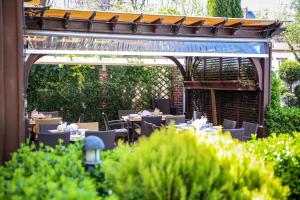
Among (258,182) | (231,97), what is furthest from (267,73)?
(258,182)

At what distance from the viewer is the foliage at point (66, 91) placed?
1199 centimetres

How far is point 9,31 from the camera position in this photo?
3.84 meters

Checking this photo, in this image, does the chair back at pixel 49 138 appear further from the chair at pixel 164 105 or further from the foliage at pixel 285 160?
the chair at pixel 164 105

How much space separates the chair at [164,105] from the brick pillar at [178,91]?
0.31m

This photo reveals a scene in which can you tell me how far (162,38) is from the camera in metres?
8.25

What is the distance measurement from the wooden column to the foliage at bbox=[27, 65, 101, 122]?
8.30m

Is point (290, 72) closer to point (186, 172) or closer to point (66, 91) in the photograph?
point (66, 91)

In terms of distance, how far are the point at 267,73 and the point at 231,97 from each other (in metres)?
1.61

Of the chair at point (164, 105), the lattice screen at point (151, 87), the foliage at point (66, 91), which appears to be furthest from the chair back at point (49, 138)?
the lattice screen at point (151, 87)

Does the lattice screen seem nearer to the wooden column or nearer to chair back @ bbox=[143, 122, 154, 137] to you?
chair back @ bbox=[143, 122, 154, 137]

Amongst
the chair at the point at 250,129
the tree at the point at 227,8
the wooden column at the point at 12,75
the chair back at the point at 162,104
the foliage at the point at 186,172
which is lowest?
the chair at the point at 250,129

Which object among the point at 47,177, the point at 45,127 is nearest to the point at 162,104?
the point at 45,127

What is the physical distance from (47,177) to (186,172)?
3.06ft

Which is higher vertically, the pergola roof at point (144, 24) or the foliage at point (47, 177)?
the pergola roof at point (144, 24)
